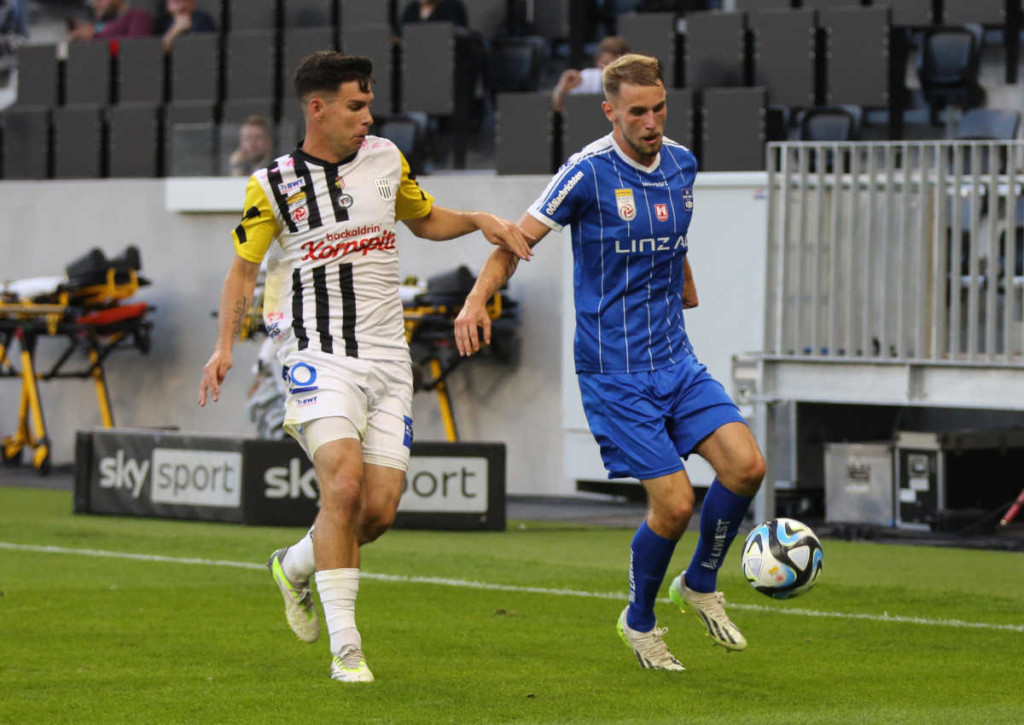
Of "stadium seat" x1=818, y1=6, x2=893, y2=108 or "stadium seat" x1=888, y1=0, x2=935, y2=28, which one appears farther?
"stadium seat" x1=888, y1=0, x2=935, y2=28

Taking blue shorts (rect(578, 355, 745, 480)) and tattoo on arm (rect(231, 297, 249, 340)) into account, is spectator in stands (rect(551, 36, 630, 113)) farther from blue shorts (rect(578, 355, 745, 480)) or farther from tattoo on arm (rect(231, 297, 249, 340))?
tattoo on arm (rect(231, 297, 249, 340))

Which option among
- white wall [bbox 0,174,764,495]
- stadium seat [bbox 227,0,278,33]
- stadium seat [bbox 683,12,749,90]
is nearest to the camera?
white wall [bbox 0,174,764,495]

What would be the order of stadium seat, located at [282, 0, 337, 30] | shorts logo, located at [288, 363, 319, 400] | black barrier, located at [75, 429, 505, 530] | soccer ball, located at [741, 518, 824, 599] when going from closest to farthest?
shorts logo, located at [288, 363, 319, 400], soccer ball, located at [741, 518, 824, 599], black barrier, located at [75, 429, 505, 530], stadium seat, located at [282, 0, 337, 30]

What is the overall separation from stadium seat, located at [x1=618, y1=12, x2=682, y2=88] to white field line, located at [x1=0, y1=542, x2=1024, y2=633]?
6831mm

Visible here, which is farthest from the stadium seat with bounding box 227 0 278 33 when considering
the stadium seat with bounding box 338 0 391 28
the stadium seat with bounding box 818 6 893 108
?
the stadium seat with bounding box 818 6 893 108

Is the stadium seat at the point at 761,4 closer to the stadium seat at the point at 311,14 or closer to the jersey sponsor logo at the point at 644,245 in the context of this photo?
the stadium seat at the point at 311,14

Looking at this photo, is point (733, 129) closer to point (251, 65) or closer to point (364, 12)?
point (364, 12)

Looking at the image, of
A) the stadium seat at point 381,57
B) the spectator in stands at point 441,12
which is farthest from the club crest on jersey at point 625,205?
the spectator in stands at point 441,12

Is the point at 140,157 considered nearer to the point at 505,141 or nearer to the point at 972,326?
the point at 505,141

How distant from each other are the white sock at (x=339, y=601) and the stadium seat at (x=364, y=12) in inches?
490

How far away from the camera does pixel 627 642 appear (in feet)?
20.5

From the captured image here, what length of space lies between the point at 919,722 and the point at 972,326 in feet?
17.8

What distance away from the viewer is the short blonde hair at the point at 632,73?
19.4 ft

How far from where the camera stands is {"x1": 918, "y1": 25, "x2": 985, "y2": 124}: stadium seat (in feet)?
47.4
